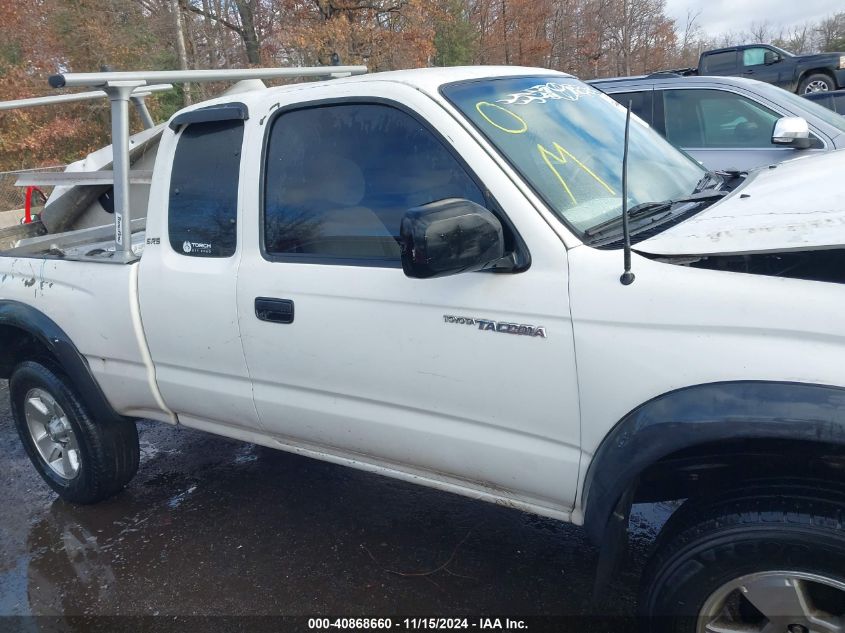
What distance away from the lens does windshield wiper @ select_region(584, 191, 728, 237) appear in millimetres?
2410

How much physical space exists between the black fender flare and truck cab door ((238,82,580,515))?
106 cm

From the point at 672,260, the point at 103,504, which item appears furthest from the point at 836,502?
the point at 103,504

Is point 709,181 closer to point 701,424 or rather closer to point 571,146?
point 571,146

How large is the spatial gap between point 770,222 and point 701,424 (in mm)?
577

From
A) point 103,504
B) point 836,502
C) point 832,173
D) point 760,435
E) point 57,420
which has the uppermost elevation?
point 832,173

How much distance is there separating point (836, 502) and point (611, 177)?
1278 mm

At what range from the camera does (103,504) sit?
4.11 m

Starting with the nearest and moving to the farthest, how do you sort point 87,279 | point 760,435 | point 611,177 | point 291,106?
point 760,435 < point 611,177 < point 291,106 < point 87,279

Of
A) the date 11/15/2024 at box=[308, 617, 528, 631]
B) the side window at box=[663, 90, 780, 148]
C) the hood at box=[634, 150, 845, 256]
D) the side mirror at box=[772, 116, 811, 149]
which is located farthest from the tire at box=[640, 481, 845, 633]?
the side window at box=[663, 90, 780, 148]

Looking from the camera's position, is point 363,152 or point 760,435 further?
point 363,152

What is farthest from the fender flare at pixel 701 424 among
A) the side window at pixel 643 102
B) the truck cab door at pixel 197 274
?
the side window at pixel 643 102

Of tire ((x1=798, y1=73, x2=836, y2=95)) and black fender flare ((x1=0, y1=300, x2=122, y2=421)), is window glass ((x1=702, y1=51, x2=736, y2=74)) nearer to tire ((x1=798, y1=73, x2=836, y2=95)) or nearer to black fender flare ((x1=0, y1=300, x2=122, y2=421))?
tire ((x1=798, y1=73, x2=836, y2=95))

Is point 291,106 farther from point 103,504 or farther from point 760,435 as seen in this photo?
point 103,504

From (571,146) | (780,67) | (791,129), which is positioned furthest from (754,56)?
(571,146)
